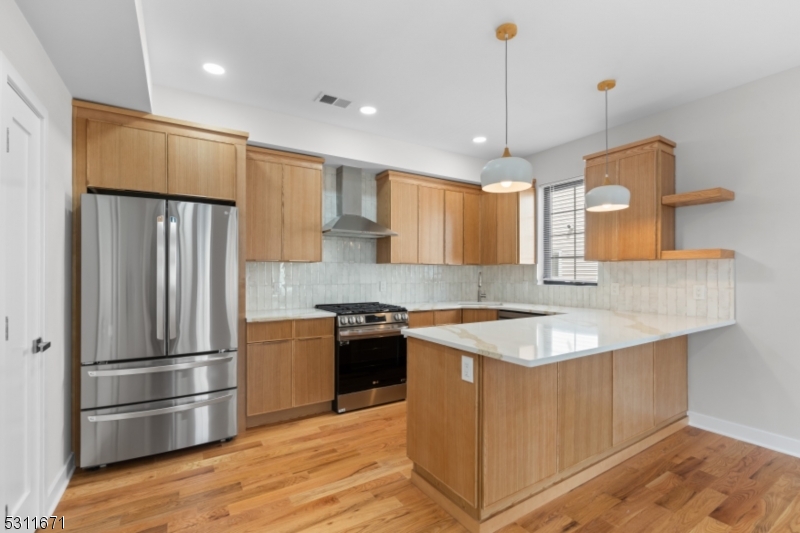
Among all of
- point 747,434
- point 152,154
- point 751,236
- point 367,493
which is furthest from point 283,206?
point 747,434

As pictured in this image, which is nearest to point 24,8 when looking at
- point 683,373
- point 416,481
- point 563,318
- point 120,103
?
point 120,103

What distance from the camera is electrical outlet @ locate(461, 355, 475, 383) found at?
6.57 ft

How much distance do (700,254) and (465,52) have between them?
235 centimetres

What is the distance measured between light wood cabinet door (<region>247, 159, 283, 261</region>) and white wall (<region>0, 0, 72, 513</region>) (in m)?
1.30

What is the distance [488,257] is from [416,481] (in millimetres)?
3193

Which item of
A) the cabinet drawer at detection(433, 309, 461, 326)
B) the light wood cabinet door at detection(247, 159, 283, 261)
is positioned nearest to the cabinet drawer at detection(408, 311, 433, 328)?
the cabinet drawer at detection(433, 309, 461, 326)

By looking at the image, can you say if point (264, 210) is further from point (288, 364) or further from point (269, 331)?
point (288, 364)

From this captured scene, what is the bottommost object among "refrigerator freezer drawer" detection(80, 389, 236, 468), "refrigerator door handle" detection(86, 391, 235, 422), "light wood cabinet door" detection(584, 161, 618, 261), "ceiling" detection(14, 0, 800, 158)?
"refrigerator freezer drawer" detection(80, 389, 236, 468)

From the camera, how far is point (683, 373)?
335cm

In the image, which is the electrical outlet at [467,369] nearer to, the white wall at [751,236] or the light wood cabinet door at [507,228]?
the white wall at [751,236]

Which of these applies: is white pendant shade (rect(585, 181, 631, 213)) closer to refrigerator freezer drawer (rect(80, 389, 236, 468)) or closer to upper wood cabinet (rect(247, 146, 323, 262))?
upper wood cabinet (rect(247, 146, 323, 262))

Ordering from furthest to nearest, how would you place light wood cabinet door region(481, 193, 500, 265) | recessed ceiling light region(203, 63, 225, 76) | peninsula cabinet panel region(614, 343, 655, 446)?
light wood cabinet door region(481, 193, 500, 265) < recessed ceiling light region(203, 63, 225, 76) < peninsula cabinet panel region(614, 343, 655, 446)

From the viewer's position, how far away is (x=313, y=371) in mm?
3586

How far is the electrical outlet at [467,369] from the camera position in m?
2.00
